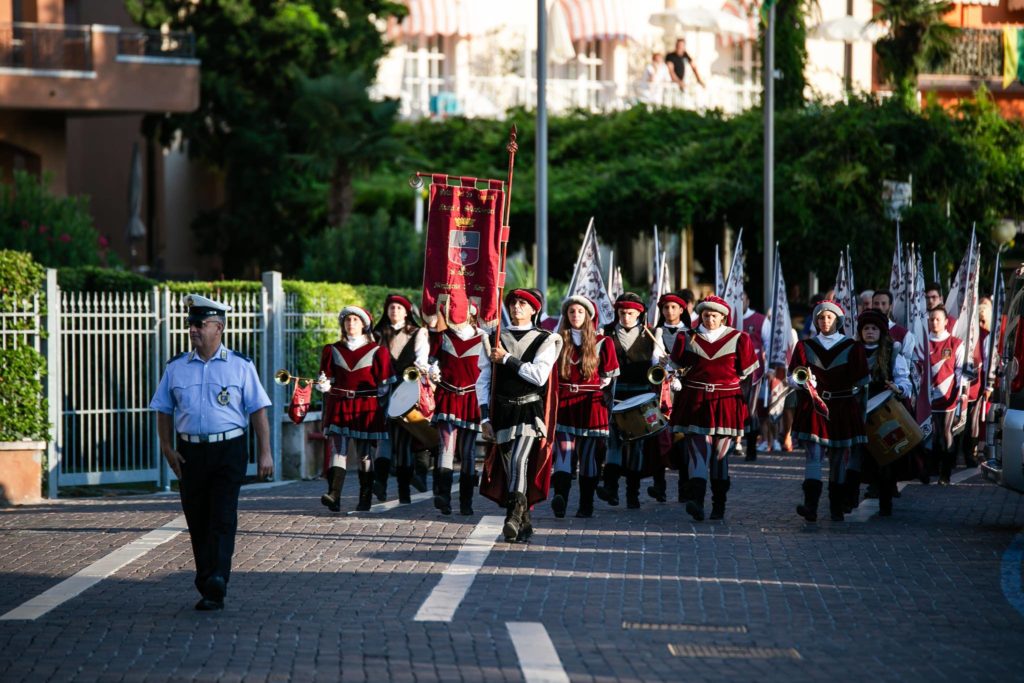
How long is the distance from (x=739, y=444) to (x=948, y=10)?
89.8ft

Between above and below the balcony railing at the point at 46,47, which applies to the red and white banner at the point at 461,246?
below

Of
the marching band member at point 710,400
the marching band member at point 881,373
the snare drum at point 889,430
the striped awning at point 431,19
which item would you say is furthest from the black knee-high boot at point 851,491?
the striped awning at point 431,19

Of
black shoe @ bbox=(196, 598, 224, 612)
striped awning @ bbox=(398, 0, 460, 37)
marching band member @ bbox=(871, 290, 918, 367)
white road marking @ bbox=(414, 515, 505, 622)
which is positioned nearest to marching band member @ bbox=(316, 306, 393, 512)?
white road marking @ bbox=(414, 515, 505, 622)

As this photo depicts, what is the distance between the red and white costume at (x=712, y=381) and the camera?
14.1 metres

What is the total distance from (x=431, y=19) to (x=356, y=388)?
94.7ft

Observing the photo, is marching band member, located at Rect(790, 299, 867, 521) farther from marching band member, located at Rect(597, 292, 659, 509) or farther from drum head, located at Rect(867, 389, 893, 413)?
marching band member, located at Rect(597, 292, 659, 509)

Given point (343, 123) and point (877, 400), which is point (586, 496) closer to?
point (877, 400)

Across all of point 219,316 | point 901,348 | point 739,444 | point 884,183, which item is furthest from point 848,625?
point 884,183

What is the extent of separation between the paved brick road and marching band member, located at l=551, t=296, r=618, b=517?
0.34 m

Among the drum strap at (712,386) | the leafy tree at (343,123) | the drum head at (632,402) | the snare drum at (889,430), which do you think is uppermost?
the leafy tree at (343,123)

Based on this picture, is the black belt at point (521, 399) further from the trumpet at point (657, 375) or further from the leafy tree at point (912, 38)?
the leafy tree at point (912, 38)

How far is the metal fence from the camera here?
644 inches

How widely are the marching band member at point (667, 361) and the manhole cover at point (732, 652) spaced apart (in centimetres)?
576

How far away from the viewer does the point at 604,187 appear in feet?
123
